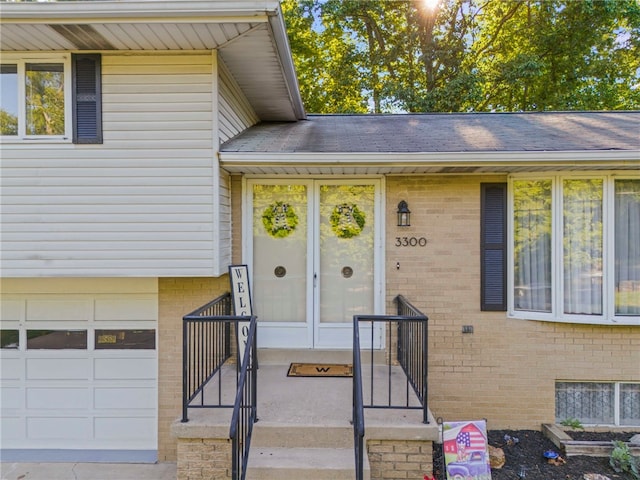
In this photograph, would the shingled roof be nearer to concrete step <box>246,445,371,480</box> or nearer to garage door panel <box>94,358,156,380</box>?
garage door panel <box>94,358,156,380</box>

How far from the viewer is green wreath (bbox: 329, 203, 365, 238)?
509 centimetres

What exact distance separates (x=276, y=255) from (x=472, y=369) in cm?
288

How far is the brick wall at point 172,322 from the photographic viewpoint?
4.84 metres

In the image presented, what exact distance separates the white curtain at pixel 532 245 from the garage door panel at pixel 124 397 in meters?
4.80

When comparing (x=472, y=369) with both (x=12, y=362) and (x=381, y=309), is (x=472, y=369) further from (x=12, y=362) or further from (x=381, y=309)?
(x=12, y=362)

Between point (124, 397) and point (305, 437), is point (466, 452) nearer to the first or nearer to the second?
point (305, 437)

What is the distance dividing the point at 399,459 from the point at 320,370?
1597mm

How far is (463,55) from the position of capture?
46.5ft

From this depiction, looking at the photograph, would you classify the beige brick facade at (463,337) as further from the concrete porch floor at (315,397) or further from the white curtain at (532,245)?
the concrete porch floor at (315,397)

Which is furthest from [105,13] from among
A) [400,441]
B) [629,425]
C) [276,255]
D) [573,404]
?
[629,425]

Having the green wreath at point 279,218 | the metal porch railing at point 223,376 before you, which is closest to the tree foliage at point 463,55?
the green wreath at point 279,218

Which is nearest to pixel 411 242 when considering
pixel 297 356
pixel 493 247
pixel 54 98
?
pixel 493 247

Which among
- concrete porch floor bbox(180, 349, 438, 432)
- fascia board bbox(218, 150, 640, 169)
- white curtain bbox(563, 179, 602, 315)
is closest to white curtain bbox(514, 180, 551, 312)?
white curtain bbox(563, 179, 602, 315)

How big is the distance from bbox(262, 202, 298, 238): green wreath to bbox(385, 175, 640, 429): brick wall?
4.32ft
